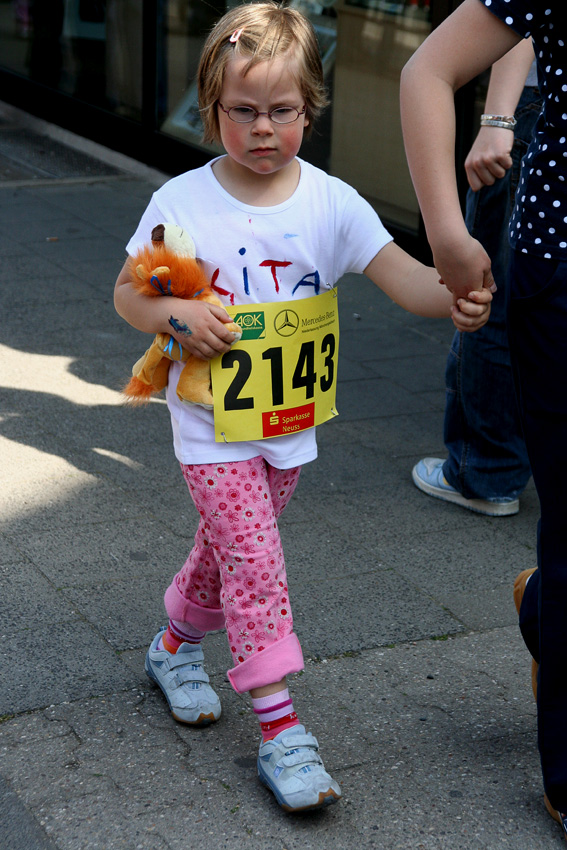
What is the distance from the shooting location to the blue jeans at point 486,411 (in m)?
3.66

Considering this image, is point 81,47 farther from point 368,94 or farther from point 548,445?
point 548,445

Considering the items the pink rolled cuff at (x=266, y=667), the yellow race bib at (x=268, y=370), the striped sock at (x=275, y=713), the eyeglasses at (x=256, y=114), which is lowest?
the striped sock at (x=275, y=713)

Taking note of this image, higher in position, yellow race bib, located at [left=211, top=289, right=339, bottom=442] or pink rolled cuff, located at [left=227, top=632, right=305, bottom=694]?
yellow race bib, located at [left=211, top=289, right=339, bottom=442]

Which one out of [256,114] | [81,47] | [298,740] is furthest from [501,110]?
[81,47]

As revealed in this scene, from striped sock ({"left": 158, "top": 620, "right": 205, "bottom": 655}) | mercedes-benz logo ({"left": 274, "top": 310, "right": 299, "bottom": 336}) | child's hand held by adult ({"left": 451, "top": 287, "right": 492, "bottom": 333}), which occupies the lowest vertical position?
striped sock ({"left": 158, "top": 620, "right": 205, "bottom": 655})

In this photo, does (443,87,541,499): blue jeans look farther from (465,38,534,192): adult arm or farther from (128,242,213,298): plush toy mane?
(128,242,213,298): plush toy mane

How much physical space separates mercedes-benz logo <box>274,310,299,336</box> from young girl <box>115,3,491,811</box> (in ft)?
0.11

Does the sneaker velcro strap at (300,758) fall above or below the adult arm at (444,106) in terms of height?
below

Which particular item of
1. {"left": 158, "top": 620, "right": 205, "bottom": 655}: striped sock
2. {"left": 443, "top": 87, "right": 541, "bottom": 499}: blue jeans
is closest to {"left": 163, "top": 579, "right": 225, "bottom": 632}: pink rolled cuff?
{"left": 158, "top": 620, "right": 205, "bottom": 655}: striped sock

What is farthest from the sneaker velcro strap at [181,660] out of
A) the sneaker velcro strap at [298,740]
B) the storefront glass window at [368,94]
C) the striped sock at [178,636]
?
the storefront glass window at [368,94]

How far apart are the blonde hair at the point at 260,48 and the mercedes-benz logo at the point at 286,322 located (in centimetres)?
42

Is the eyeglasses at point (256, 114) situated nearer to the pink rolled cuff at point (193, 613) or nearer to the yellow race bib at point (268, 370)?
the yellow race bib at point (268, 370)

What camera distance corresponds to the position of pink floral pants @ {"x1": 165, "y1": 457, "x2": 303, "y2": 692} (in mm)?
2285

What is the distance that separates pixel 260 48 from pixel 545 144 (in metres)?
0.60
